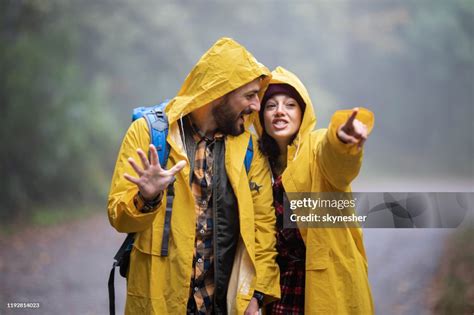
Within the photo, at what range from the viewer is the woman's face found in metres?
2.68

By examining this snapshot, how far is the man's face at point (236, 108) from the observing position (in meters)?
2.64

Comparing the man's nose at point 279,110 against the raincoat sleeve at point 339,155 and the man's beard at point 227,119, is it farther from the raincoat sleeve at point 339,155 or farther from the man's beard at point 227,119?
the raincoat sleeve at point 339,155

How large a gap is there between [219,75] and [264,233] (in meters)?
0.83

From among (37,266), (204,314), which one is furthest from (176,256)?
(37,266)

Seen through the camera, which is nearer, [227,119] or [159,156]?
[159,156]

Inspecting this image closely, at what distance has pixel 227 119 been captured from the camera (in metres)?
2.65

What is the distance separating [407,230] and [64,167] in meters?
3.71

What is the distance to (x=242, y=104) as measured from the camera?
2.65 meters

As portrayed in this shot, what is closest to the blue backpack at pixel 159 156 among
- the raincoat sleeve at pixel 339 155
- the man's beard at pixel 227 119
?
the man's beard at pixel 227 119

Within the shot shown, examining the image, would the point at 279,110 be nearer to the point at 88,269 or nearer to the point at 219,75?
the point at 219,75

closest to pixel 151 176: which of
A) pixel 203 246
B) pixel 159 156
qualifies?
pixel 159 156

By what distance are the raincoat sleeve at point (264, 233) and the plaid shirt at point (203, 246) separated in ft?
0.76

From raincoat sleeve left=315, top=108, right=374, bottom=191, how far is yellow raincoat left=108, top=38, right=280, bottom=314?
0.43 meters

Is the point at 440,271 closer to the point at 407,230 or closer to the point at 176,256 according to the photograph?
the point at 407,230
